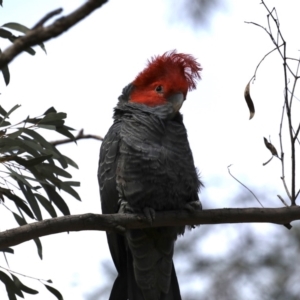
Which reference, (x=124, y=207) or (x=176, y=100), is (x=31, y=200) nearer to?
(x=124, y=207)

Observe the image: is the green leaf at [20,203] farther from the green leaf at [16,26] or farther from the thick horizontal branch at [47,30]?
the thick horizontal branch at [47,30]

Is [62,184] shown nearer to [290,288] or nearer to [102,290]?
[290,288]

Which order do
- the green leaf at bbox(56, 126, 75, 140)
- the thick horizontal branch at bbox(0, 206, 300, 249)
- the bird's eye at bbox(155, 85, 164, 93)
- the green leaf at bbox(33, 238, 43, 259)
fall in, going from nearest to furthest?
the thick horizontal branch at bbox(0, 206, 300, 249), the green leaf at bbox(33, 238, 43, 259), the green leaf at bbox(56, 126, 75, 140), the bird's eye at bbox(155, 85, 164, 93)

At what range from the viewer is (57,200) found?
9.94 ft

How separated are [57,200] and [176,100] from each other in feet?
3.18

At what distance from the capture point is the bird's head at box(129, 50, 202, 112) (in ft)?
11.8

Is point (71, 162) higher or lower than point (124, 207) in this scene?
higher

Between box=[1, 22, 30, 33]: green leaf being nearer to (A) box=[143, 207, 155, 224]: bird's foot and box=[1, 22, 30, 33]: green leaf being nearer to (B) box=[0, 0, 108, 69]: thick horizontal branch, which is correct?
(A) box=[143, 207, 155, 224]: bird's foot

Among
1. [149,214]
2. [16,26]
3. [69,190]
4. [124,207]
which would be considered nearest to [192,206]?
[149,214]

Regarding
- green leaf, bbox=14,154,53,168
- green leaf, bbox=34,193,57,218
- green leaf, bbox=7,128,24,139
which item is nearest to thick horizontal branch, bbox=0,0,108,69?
green leaf, bbox=14,154,53,168

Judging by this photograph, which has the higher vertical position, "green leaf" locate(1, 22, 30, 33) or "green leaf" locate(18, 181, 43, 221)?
"green leaf" locate(1, 22, 30, 33)

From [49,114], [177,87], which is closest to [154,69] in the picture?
[177,87]

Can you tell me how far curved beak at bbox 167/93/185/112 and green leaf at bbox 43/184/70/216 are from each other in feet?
2.93

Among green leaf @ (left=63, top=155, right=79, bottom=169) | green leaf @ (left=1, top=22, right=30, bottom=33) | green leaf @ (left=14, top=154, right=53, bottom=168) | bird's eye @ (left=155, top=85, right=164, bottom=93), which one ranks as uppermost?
bird's eye @ (left=155, top=85, right=164, bottom=93)
